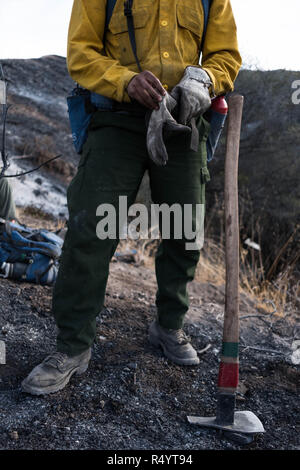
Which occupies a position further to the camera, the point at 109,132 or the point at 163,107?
the point at 109,132

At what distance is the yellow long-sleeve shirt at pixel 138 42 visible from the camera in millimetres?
2002

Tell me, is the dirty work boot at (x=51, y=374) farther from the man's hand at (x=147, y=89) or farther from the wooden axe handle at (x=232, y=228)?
the man's hand at (x=147, y=89)

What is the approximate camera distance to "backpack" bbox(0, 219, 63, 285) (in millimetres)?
3244

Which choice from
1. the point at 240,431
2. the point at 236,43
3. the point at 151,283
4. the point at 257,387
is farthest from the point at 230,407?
Answer: the point at 151,283

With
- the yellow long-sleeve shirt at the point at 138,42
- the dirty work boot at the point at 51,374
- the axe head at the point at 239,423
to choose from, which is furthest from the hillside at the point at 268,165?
the dirty work boot at the point at 51,374

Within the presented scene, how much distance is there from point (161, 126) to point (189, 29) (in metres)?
Result: 0.62

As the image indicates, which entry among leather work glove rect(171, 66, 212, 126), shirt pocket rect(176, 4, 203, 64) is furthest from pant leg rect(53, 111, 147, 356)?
shirt pocket rect(176, 4, 203, 64)

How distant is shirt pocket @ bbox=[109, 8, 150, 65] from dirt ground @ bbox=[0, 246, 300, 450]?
1.58 metres

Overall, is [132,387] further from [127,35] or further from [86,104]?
[127,35]

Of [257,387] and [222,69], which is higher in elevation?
[222,69]

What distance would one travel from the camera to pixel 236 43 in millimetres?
2260

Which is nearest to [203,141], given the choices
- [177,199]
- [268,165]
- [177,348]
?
[177,199]

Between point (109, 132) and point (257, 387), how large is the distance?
61.1 inches
